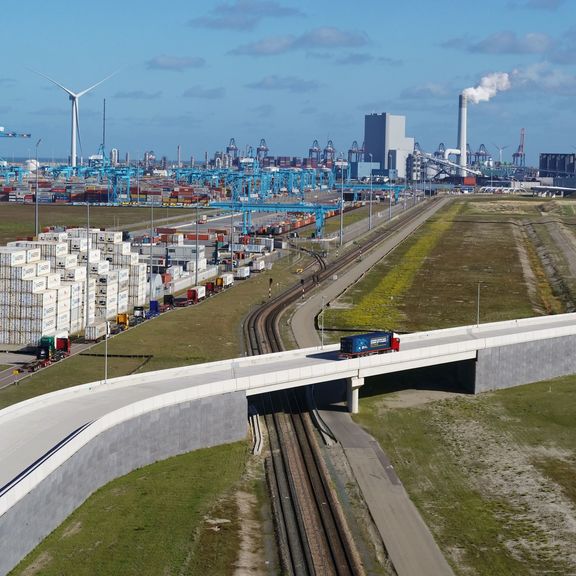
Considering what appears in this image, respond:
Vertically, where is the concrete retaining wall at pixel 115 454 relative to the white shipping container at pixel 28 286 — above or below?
below

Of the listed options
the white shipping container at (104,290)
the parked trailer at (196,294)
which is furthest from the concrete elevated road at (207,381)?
the parked trailer at (196,294)

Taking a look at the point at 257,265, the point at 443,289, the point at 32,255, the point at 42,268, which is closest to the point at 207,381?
the point at 42,268

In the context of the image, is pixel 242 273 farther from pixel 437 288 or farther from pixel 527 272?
pixel 527 272

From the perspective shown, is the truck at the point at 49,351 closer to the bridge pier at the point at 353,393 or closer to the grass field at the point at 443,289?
the bridge pier at the point at 353,393

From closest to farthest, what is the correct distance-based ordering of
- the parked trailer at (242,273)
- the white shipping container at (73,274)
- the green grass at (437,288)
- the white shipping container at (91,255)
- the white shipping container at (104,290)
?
the white shipping container at (73,274) → the white shipping container at (104,290) → the white shipping container at (91,255) → the green grass at (437,288) → the parked trailer at (242,273)

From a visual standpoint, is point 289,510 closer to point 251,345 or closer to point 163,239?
point 251,345

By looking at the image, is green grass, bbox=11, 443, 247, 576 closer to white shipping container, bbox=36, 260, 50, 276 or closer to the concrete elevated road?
the concrete elevated road
